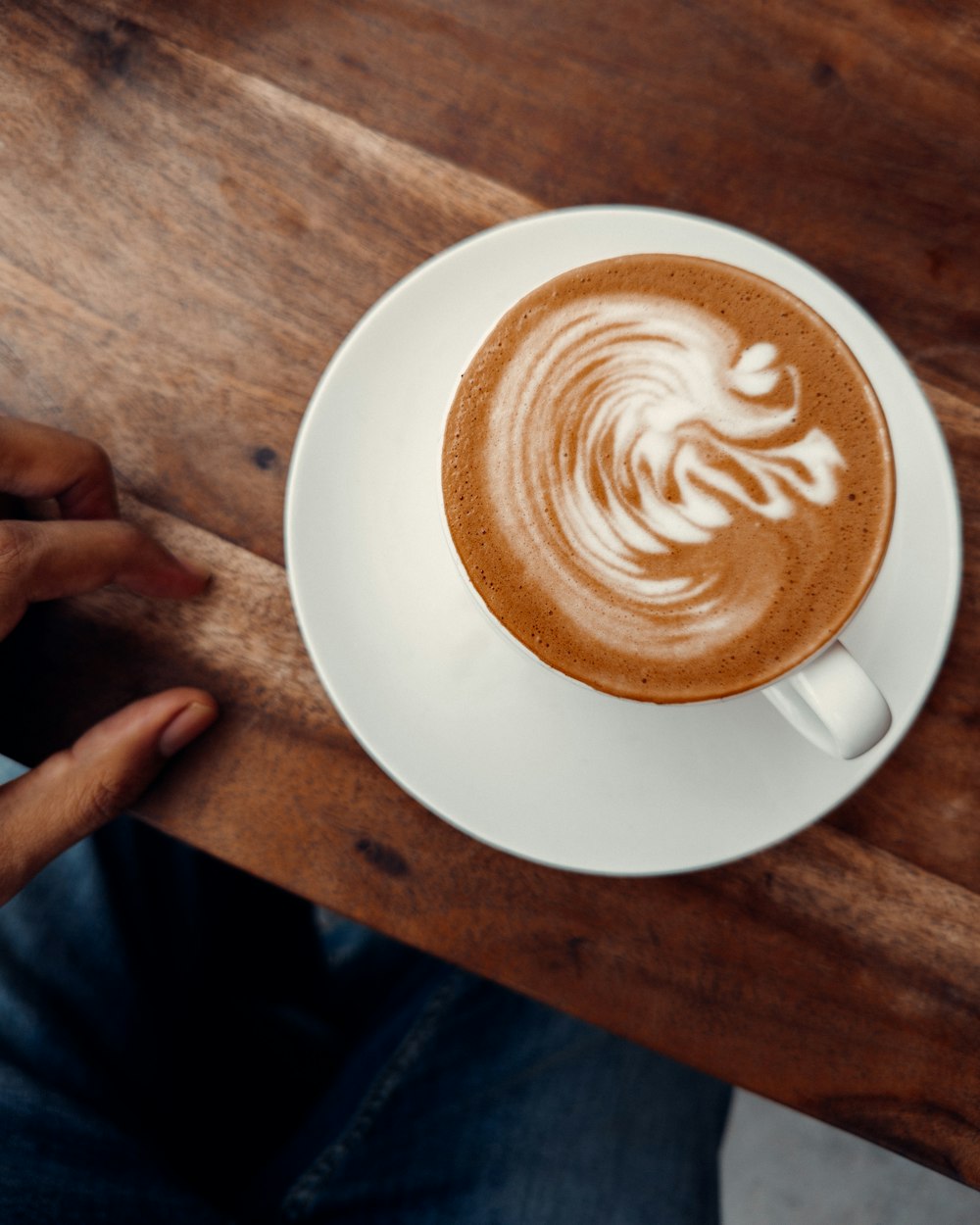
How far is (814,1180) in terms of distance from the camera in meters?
1.80

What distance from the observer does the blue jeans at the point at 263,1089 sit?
1109 millimetres

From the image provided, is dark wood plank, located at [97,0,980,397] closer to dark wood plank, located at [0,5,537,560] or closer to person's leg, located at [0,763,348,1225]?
dark wood plank, located at [0,5,537,560]

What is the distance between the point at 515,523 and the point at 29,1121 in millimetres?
904

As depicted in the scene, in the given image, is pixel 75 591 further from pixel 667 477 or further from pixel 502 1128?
pixel 502 1128

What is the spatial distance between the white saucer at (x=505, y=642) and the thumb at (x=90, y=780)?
0.60 feet

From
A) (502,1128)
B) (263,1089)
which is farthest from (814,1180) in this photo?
(263,1089)

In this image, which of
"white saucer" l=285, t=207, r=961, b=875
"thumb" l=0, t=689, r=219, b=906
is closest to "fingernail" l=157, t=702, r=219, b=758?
"thumb" l=0, t=689, r=219, b=906

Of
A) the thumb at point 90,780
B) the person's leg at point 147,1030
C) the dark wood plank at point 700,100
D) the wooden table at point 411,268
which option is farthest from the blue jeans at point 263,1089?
the dark wood plank at point 700,100

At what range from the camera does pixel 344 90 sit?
97cm

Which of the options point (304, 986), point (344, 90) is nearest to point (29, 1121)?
point (304, 986)

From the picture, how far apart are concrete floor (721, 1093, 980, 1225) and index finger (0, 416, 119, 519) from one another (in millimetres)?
1626

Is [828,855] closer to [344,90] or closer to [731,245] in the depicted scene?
[731,245]

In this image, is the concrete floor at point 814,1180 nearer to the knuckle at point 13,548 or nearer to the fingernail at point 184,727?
the fingernail at point 184,727

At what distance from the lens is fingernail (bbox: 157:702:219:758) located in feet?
2.97
